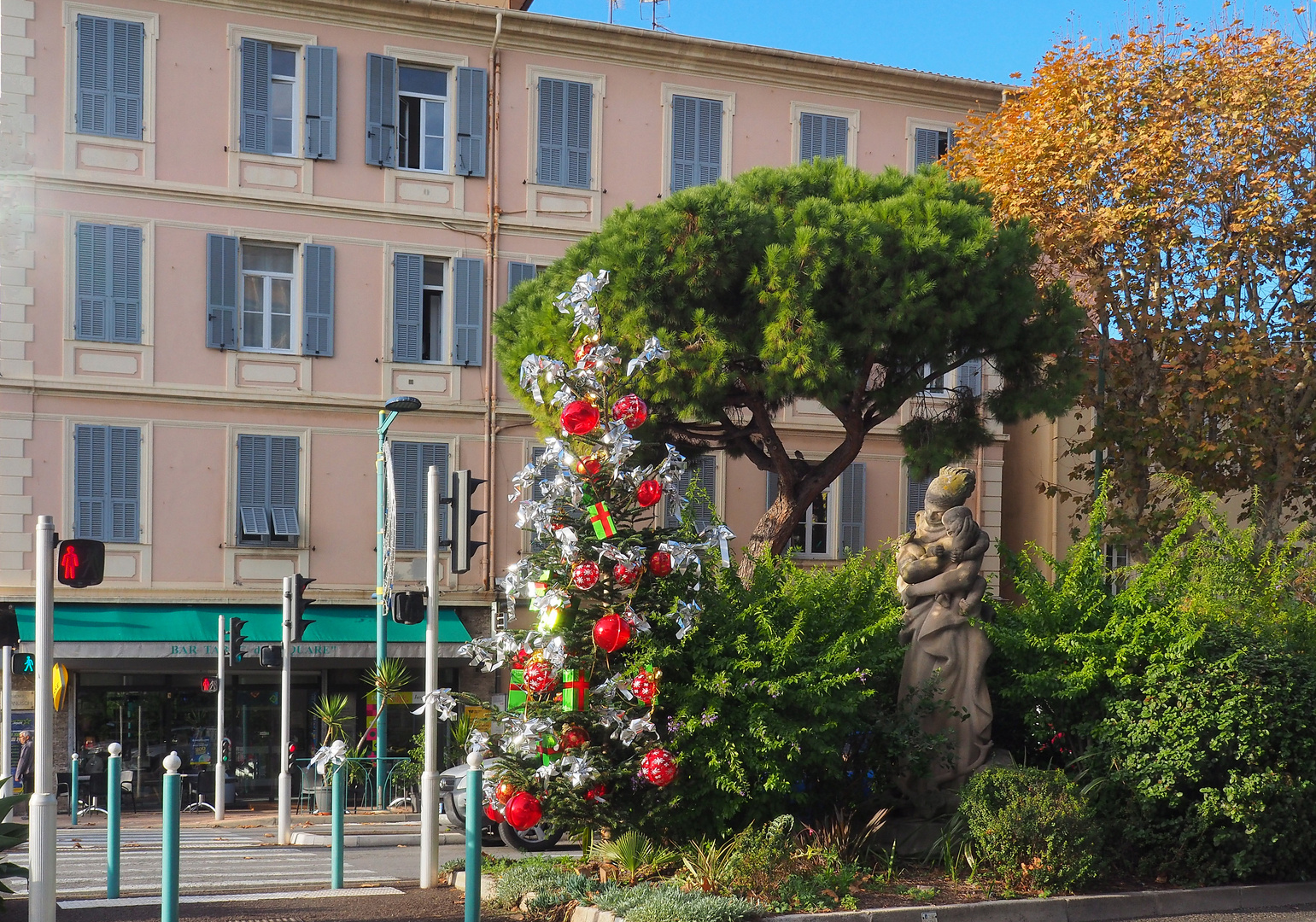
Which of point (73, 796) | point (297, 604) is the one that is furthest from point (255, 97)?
point (73, 796)

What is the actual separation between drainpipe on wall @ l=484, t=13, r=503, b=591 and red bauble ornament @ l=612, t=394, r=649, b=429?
1482cm

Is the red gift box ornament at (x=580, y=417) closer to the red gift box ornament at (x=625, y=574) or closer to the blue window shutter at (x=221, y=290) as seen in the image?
the red gift box ornament at (x=625, y=574)

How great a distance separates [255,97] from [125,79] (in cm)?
201

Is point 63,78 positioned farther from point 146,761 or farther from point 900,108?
point 900,108

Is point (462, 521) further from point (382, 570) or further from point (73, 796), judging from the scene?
point (382, 570)

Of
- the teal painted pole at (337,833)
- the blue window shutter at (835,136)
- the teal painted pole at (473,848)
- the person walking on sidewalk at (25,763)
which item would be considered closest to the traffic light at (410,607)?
the teal painted pole at (337,833)

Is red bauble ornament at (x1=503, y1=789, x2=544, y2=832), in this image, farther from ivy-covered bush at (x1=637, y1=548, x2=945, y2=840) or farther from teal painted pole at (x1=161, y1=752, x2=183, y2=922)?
teal painted pole at (x1=161, y1=752, x2=183, y2=922)

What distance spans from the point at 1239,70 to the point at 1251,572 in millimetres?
10099

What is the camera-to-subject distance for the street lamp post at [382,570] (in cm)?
2188

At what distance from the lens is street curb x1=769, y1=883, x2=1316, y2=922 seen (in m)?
9.26

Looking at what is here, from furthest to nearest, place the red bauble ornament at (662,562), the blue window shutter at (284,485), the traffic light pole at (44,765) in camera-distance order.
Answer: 1. the blue window shutter at (284,485)
2. the red bauble ornament at (662,562)
3. the traffic light pole at (44,765)

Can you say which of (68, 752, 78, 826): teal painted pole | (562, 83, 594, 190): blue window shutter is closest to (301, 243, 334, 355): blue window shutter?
(562, 83, 594, 190): blue window shutter

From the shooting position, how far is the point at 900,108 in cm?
2842

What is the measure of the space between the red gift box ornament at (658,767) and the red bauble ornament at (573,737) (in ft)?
1.67
